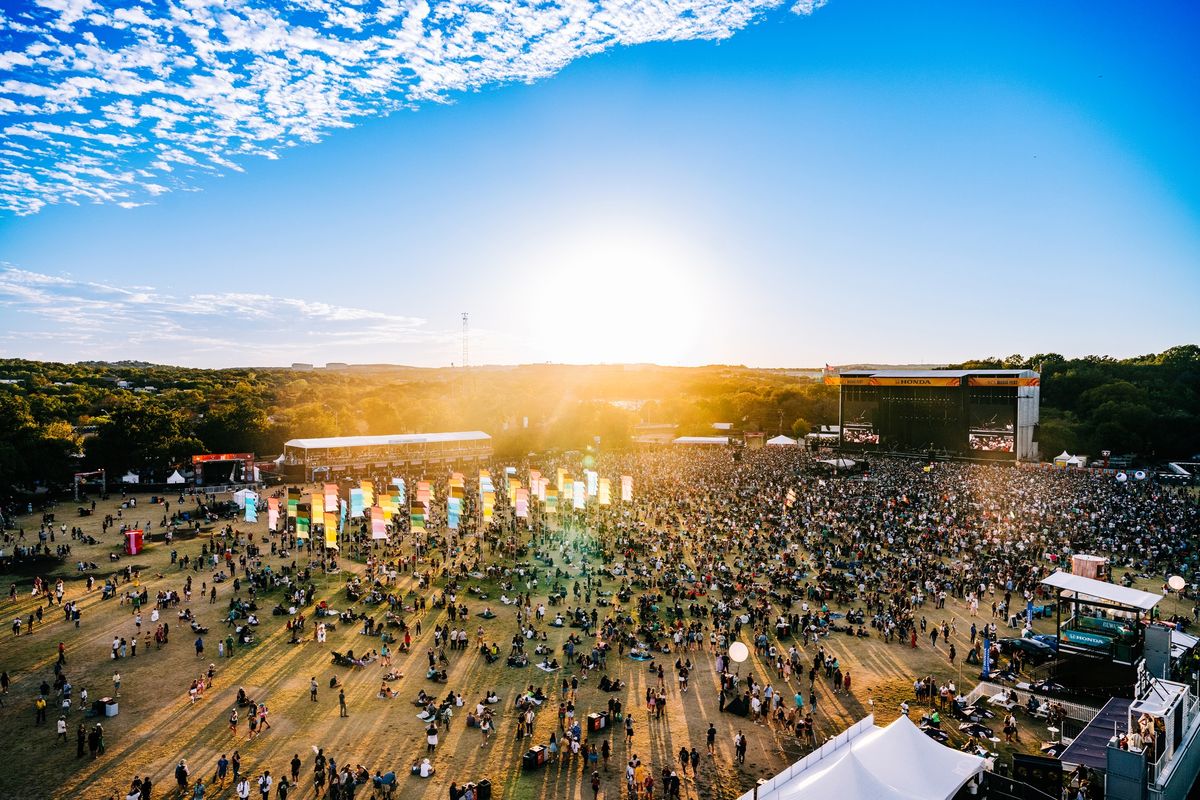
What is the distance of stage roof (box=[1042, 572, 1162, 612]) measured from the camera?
17016 mm

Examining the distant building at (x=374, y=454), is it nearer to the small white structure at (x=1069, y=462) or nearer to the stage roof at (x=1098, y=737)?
the small white structure at (x=1069, y=462)

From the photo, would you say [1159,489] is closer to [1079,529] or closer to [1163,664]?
[1079,529]

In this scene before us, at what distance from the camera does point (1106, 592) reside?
17.5 metres

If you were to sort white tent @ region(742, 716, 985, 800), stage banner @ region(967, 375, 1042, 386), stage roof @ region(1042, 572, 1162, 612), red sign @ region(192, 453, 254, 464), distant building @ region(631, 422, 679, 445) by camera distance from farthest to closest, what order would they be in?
distant building @ region(631, 422, 679, 445) < stage banner @ region(967, 375, 1042, 386) < red sign @ region(192, 453, 254, 464) < stage roof @ region(1042, 572, 1162, 612) < white tent @ region(742, 716, 985, 800)

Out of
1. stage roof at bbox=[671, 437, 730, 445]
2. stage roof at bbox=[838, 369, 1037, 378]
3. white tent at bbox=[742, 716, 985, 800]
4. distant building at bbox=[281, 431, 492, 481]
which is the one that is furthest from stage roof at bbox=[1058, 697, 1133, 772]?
stage roof at bbox=[671, 437, 730, 445]

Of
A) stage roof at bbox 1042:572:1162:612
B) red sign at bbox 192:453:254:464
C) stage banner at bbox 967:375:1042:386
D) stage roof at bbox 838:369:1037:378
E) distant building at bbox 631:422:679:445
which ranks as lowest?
distant building at bbox 631:422:679:445

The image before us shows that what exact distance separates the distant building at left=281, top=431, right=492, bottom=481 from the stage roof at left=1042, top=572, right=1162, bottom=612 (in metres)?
50.9

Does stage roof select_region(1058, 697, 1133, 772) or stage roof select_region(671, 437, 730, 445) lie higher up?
stage roof select_region(1058, 697, 1133, 772)

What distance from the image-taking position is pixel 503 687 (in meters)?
18.5

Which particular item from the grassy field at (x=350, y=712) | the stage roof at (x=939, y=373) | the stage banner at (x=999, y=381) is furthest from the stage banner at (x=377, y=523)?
the stage banner at (x=999, y=381)

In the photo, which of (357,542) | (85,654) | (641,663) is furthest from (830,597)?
(85,654)

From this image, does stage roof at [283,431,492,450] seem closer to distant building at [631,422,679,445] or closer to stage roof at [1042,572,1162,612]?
distant building at [631,422,679,445]

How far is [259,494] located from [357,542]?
2016 centimetres

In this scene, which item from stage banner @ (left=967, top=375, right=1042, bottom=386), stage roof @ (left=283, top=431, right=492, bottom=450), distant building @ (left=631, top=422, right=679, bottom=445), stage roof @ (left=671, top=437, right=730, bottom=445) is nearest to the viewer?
stage roof @ (left=283, top=431, right=492, bottom=450)
